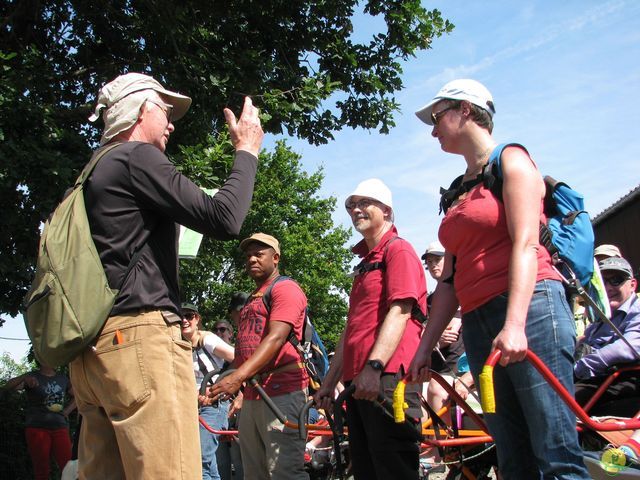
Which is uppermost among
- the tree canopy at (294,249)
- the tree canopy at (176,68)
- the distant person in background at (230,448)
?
the tree canopy at (294,249)

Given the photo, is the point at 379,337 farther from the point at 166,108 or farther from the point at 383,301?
Result: the point at 166,108

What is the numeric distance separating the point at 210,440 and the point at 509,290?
197 inches

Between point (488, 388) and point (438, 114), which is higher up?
point (438, 114)

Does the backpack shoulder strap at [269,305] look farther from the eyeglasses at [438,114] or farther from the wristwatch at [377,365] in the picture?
the eyeglasses at [438,114]

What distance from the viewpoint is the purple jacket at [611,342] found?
410 centimetres

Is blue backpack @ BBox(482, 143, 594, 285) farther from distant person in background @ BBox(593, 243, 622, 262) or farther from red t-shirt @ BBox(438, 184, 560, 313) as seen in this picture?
distant person in background @ BBox(593, 243, 622, 262)

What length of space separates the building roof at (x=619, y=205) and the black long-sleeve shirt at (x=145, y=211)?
21513 mm

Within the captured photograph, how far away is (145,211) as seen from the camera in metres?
2.61

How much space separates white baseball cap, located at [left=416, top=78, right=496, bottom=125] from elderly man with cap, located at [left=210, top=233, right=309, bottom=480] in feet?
7.49

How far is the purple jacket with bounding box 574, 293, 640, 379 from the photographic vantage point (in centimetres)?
410

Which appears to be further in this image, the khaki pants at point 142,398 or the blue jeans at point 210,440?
the blue jeans at point 210,440

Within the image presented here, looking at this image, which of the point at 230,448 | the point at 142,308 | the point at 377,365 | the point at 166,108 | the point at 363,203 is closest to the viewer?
the point at 142,308

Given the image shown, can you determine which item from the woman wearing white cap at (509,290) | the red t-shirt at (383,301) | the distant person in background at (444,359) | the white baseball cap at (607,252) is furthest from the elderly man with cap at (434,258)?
the woman wearing white cap at (509,290)

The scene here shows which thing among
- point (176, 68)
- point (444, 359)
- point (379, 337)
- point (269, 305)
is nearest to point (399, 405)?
point (379, 337)
